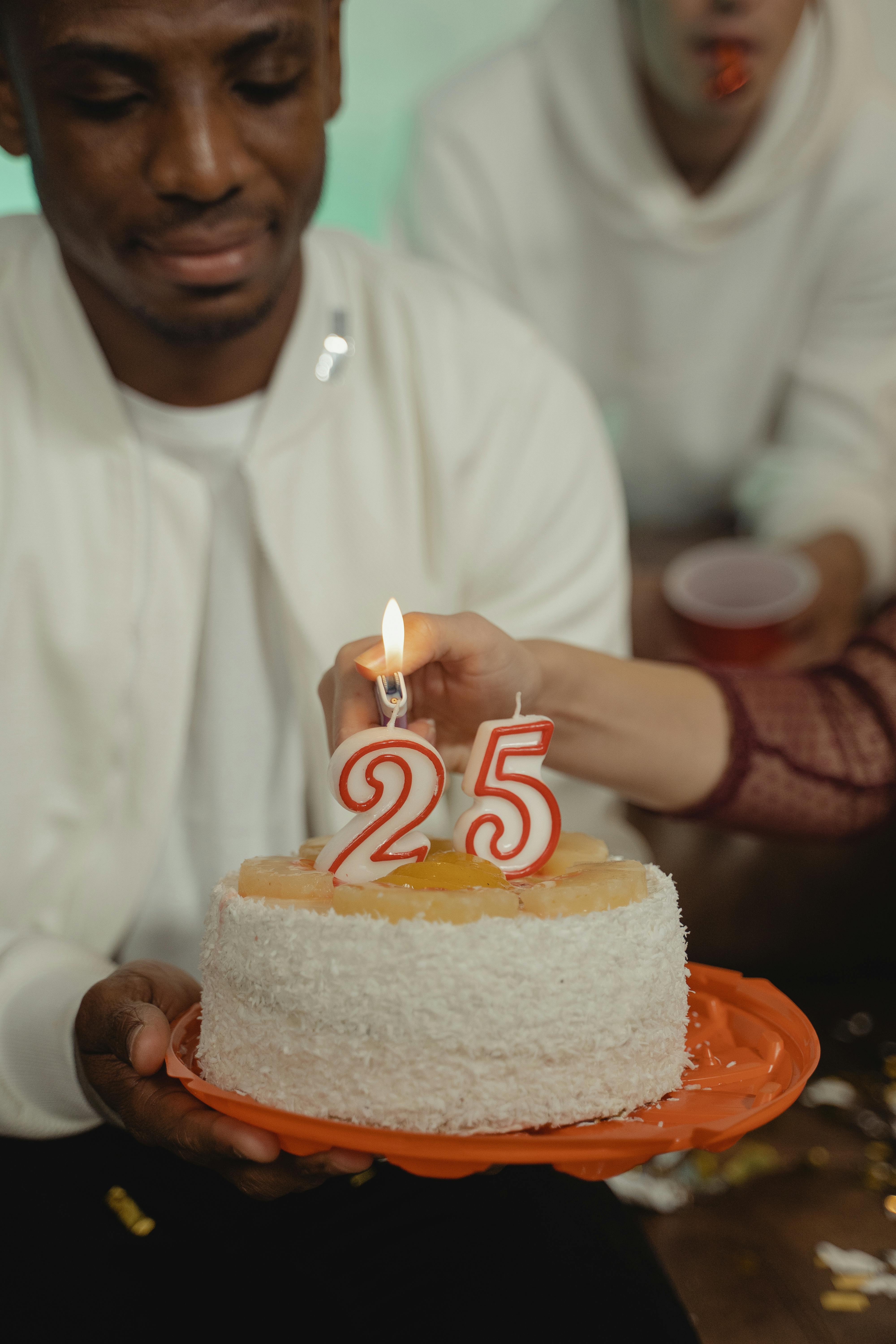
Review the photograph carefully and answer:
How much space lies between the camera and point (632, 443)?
2537 millimetres

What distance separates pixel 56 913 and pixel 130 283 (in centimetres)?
72

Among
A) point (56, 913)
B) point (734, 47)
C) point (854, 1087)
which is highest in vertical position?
point (734, 47)

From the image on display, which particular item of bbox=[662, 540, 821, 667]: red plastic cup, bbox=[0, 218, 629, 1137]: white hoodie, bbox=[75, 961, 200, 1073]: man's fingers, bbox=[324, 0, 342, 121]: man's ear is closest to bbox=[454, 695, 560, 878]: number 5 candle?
bbox=[75, 961, 200, 1073]: man's fingers

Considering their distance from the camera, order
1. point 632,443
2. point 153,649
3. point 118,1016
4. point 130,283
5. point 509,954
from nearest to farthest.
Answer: point 509,954, point 118,1016, point 130,283, point 153,649, point 632,443

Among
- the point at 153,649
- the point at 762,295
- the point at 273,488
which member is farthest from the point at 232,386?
the point at 762,295

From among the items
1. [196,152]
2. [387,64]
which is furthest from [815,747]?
[387,64]

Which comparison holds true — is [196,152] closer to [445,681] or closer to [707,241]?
[445,681]

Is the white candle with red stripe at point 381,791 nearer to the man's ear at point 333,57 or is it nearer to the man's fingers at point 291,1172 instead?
the man's fingers at point 291,1172

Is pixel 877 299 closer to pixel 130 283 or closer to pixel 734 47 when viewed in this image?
pixel 734 47

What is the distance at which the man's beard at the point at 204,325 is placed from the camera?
1354 millimetres

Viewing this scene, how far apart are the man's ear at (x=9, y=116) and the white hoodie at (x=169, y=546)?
13cm

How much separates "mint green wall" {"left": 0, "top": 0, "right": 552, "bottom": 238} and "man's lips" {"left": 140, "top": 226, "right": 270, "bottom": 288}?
1.41m

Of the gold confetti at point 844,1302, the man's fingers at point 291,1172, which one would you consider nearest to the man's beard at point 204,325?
the man's fingers at point 291,1172

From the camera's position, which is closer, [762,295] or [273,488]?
[273,488]
